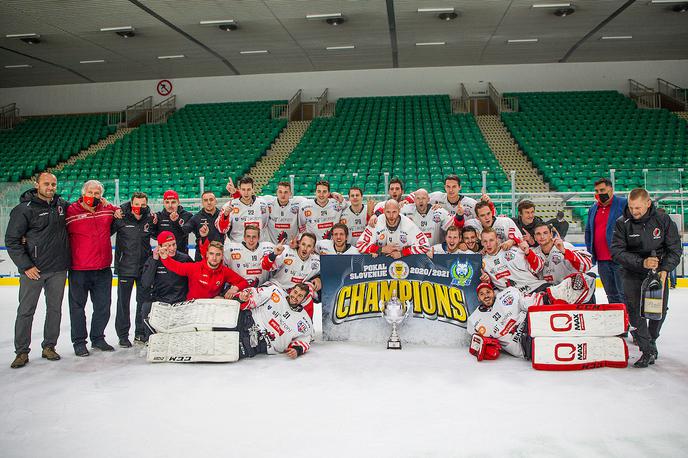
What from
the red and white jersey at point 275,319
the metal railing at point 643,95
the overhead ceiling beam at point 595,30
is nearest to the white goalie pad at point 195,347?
the red and white jersey at point 275,319

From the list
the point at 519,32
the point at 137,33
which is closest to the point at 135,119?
the point at 137,33

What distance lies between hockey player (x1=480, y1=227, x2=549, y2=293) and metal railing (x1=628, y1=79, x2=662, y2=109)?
730 inches

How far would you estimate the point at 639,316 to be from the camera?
4.57 meters

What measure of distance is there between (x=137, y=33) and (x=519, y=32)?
39.0 ft

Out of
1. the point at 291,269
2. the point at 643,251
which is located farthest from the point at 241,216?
the point at 643,251

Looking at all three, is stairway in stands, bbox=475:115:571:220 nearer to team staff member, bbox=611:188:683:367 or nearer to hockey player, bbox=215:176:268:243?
hockey player, bbox=215:176:268:243

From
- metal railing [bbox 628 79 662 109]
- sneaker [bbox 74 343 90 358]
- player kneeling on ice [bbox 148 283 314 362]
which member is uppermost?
metal railing [bbox 628 79 662 109]

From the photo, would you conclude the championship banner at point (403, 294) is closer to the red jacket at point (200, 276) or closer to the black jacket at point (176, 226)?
the red jacket at point (200, 276)

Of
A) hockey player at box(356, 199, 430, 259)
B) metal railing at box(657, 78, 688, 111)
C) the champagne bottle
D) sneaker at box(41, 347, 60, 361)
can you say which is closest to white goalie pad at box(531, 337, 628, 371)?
the champagne bottle

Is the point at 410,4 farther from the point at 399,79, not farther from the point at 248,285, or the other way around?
the point at 248,285

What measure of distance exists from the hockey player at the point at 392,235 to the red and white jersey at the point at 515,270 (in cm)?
72

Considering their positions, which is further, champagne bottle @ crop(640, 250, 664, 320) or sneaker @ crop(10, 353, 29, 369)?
sneaker @ crop(10, 353, 29, 369)

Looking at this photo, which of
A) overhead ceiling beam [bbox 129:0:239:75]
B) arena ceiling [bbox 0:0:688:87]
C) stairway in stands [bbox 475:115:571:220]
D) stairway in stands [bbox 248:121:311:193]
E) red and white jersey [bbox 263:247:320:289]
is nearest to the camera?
red and white jersey [bbox 263:247:320:289]

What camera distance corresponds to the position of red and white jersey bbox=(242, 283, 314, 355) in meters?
5.08
